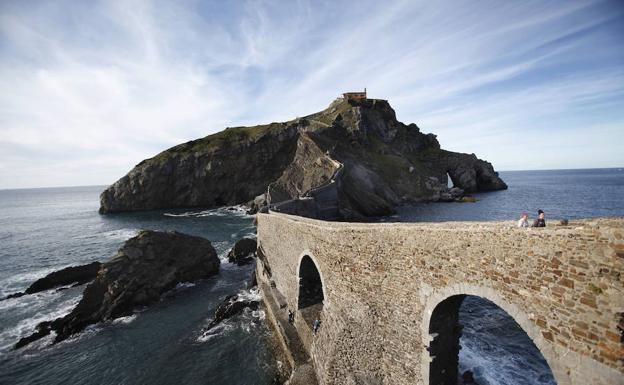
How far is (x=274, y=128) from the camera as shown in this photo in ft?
329

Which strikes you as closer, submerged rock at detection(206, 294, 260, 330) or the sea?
the sea

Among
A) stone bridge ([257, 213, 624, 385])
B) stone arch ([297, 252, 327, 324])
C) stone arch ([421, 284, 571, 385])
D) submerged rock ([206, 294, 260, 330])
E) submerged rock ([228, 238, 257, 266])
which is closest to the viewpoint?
stone bridge ([257, 213, 624, 385])

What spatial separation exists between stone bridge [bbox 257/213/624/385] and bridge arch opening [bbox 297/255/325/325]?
70 millimetres

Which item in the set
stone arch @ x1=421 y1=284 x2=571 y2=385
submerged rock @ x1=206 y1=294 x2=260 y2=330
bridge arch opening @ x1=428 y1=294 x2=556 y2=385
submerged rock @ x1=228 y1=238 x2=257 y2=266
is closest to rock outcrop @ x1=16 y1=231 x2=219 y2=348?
submerged rock @ x1=228 y1=238 x2=257 y2=266

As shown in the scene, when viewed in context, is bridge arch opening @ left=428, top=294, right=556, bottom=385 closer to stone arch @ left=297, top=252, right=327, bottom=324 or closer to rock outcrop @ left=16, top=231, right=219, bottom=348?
stone arch @ left=297, top=252, right=327, bottom=324

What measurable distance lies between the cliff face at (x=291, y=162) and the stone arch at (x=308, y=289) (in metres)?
50.7

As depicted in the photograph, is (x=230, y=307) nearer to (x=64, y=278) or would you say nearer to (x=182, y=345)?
(x=182, y=345)

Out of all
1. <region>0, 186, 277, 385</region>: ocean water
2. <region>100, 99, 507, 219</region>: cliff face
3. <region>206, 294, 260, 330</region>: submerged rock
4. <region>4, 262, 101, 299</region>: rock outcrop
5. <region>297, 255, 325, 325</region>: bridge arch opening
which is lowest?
<region>0, 186, 277, 385</region>: ocean water

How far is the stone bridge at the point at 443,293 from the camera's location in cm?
650

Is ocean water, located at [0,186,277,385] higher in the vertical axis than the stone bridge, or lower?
lower

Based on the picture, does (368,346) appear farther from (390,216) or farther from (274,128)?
(274,128)

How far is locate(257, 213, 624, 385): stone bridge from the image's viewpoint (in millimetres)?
6496

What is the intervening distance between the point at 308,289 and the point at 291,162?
67.1m

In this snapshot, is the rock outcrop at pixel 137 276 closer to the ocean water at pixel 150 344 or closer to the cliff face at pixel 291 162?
the ocean water at pixel 150 344
